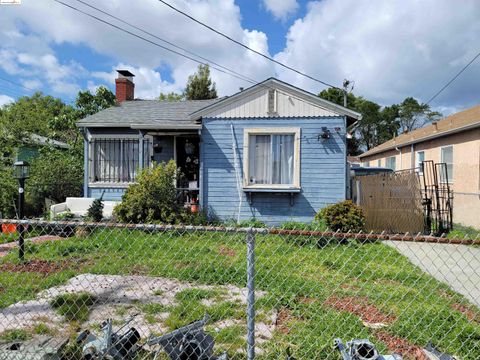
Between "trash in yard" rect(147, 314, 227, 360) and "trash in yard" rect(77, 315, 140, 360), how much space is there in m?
0.24

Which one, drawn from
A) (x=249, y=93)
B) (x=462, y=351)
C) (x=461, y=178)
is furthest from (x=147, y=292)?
(x=461, y=178)

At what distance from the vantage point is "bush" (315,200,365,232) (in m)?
9.07

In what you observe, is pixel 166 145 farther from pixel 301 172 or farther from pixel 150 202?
pixel 301 172

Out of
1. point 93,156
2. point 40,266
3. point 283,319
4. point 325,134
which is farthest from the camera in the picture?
point 93,156

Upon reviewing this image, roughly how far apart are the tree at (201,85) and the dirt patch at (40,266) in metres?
20.8

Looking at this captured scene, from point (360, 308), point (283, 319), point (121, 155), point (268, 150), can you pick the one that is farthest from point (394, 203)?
point (121, 155)

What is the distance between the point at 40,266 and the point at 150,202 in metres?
3.55

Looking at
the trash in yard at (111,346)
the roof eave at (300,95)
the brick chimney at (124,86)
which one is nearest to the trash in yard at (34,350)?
the trash in yard at (111,346)

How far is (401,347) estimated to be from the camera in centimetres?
350

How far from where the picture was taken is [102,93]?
19.5 metres

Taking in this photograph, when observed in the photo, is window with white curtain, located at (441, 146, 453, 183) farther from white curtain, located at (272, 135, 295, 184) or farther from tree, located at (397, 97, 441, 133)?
tree, located at (397, 97, 441, 133)

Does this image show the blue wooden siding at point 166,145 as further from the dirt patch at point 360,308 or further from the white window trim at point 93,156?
the dirt patch at point 360,308

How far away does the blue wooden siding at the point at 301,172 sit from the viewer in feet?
34.1

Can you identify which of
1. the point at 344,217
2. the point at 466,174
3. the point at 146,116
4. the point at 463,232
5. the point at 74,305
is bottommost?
the point at 74,305
